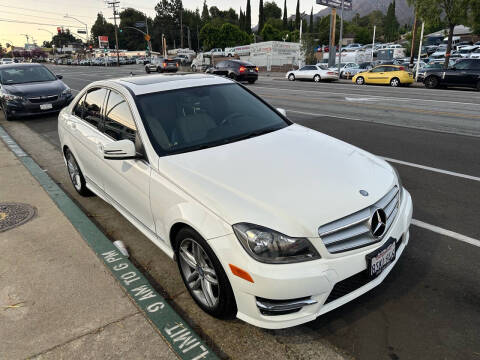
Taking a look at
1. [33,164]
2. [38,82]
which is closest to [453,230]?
[33,164]

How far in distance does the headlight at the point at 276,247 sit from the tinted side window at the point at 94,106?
108 inches

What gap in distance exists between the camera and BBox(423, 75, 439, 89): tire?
21.3 m

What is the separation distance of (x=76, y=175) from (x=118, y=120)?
1.90m

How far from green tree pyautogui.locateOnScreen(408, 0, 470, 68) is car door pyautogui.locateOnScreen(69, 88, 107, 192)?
2612cm

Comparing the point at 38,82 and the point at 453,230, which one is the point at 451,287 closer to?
the point at 453,230

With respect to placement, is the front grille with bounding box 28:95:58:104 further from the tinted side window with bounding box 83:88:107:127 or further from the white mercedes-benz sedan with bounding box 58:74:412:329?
the white mercedes-benz sedan with bounding box 58:74:412:329

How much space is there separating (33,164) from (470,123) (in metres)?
10.5

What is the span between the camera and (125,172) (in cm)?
356

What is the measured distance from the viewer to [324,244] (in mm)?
2381

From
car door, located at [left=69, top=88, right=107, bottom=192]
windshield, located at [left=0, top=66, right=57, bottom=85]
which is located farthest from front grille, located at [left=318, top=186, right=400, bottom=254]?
windshield, located at [left=0, top=66, right=57, bottom=85]

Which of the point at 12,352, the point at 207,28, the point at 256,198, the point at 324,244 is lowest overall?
the point at 12,352

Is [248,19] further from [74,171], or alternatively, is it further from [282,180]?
[282,180]

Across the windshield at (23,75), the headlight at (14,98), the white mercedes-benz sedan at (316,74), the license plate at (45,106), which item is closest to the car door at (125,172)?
the license plate at (45,106)

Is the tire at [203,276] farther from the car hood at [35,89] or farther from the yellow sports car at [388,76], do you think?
→ the yellow sports car at [388,76]
